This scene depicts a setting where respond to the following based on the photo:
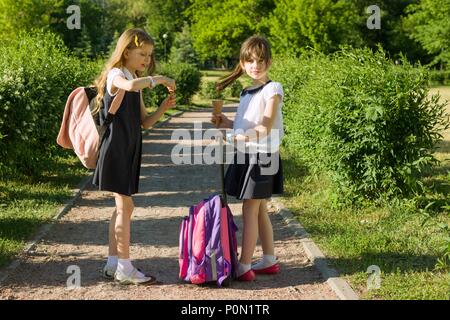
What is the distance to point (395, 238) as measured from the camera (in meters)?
5.86

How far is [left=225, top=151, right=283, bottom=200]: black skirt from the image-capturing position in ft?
15.3

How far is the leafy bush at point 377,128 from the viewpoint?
22.4 ft

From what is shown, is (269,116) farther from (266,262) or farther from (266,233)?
(266,262)

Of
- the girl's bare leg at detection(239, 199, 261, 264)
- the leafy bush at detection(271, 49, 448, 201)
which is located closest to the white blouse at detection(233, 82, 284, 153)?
the girl's bare leg at detection(239, 199, 261, 264)

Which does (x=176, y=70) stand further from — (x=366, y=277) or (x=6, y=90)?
(x=366, y=277)

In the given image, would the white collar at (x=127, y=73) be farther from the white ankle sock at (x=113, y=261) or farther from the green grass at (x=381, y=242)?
the green grass at (x=381, y=242)

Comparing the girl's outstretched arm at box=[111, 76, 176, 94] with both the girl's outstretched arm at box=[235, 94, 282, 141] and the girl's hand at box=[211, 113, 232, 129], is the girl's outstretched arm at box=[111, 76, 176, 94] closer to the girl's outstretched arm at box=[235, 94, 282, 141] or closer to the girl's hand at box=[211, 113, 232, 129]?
the girl's hand at box=[211, 113, 232, 129]

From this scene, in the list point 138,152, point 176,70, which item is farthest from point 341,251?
point 176,70

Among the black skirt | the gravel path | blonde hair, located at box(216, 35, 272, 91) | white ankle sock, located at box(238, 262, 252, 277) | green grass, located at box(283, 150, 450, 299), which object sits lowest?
the gravel path

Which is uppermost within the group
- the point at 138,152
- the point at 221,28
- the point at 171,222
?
the point at 221,28

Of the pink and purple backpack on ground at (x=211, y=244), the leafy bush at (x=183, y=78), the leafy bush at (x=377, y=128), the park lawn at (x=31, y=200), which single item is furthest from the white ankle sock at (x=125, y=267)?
the leafy bush at (x=183, y=78)

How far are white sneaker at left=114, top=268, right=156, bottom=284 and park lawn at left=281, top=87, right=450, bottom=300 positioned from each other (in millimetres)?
1568

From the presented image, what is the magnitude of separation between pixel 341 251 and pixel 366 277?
30.6 inches

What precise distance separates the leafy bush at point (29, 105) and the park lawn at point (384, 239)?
137 inches
